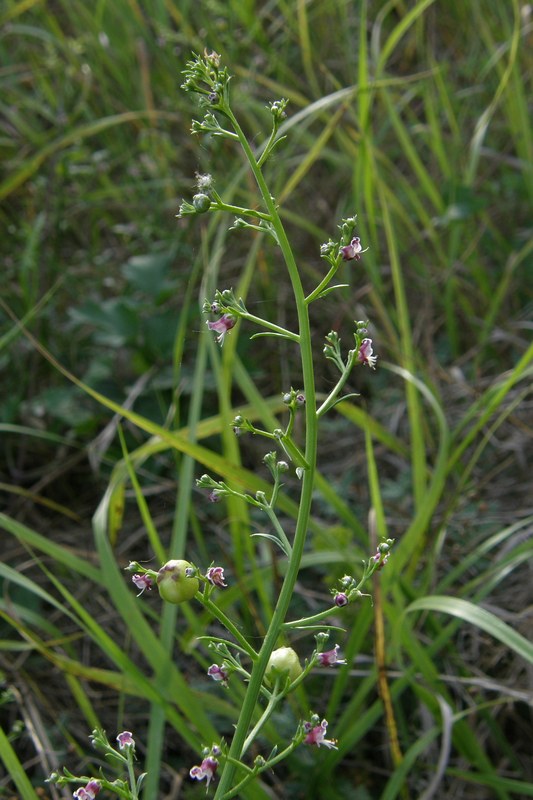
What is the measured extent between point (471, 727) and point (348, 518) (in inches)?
20.5

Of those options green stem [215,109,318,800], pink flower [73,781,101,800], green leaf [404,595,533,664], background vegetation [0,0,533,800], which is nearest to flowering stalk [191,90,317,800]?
green stem [215,109,318,800]

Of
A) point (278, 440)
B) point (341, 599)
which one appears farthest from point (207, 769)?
point (278, 440)

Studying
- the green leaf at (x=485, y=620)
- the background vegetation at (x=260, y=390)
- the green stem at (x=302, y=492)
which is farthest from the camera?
the background vegetation at (x=260, y=390)

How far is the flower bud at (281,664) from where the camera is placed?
0.97 meters

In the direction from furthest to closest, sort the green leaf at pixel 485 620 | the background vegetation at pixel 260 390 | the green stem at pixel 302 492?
the background vegetation at pixel 260 390, the green leaf at pixel 485 620, the green stem at pixel 302 492

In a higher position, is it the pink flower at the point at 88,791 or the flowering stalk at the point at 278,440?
the flowering stalk at the point at 278,440

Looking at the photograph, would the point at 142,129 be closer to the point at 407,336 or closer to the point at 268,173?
the point at 268,173

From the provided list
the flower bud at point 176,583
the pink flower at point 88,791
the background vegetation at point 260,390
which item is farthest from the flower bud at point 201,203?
the background vegetation at point 260,390

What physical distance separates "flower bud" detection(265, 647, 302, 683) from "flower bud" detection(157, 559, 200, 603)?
120 millimetres

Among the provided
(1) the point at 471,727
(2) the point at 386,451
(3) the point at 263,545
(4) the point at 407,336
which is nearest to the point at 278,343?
(2) the point at 386,451

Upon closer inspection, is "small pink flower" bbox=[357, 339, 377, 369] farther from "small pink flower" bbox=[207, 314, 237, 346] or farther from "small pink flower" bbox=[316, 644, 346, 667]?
"small pink flower" bbox=[316, 644, 346, 667]

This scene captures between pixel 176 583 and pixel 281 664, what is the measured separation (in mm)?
149

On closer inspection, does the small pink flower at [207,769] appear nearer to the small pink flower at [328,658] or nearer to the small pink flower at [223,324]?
the small pink flower at [328,658]

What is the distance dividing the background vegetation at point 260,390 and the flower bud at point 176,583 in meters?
0.57
